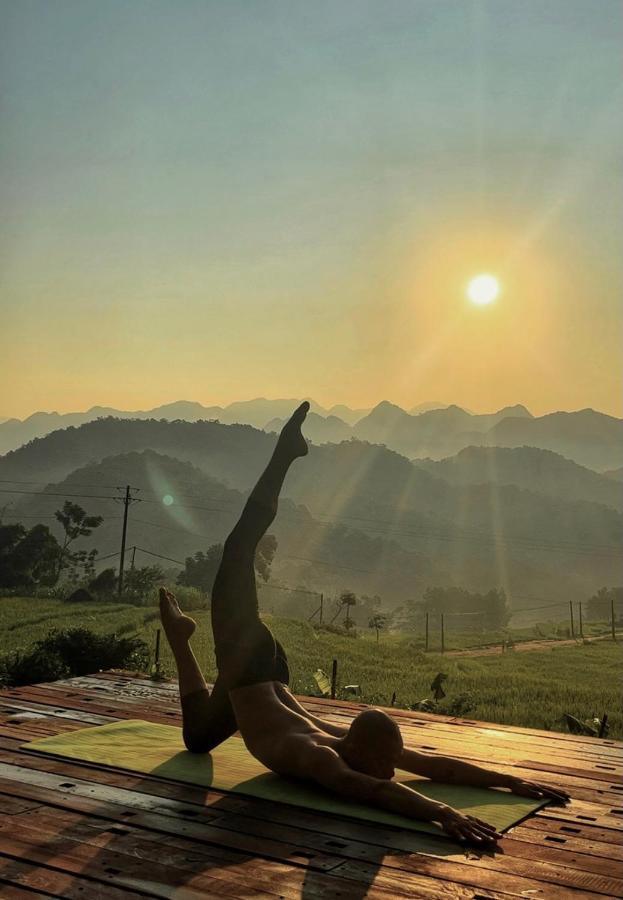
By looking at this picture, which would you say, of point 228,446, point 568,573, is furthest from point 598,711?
point 228,446

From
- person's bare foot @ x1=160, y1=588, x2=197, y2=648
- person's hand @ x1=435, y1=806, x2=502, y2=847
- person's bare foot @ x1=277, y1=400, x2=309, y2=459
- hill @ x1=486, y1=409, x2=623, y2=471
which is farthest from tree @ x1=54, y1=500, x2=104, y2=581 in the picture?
hill @ x1=486, y1=409, x2=623, y2=471

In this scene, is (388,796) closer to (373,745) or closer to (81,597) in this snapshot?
(373,745)

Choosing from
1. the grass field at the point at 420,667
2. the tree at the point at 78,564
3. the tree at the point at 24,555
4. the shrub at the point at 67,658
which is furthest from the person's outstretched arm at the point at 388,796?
the tree at the point at 78,564

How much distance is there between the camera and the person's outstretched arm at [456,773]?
12.6 feet

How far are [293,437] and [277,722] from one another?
1403 mm

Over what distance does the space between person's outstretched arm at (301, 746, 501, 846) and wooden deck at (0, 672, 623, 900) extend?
0.21ft

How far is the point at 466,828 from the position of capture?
3.15 meters

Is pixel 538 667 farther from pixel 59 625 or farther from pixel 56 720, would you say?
pixel 56 720

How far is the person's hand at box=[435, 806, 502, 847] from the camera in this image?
123 inches

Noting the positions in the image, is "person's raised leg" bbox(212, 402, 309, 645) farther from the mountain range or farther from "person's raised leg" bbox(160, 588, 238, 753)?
the mountain range

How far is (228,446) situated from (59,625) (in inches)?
3139

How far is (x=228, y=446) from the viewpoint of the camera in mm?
99438

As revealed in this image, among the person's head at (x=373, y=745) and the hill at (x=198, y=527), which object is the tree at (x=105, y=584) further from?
the hill at (x=198, y=527)

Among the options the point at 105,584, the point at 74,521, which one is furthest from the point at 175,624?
the point at 74,521
